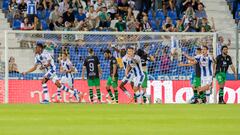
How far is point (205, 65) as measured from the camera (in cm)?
2466

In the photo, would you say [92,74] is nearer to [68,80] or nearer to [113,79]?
[113,79]

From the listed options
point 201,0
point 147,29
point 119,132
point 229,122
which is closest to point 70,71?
point 147,29

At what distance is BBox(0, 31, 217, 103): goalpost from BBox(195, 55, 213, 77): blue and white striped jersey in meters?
0.84

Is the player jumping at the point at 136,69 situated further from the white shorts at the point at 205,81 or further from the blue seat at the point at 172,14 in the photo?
the blue seat at the point at 172,14

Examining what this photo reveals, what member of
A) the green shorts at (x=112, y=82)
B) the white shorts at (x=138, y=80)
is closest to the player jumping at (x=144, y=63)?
the white shorts at (x=138, y=80)

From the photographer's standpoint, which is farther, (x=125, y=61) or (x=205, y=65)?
(x=205, y=65)

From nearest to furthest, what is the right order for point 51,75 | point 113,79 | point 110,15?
point 51,75, point 113,79, point 110,15

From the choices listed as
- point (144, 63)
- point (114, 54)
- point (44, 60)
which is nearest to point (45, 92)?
point (44, 60)

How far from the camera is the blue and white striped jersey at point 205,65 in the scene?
24594 mm

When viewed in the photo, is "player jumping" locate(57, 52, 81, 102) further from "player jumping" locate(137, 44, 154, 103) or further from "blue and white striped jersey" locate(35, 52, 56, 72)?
"player jumping" locate(137, 44, 154, 103)

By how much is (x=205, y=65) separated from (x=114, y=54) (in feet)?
9.99

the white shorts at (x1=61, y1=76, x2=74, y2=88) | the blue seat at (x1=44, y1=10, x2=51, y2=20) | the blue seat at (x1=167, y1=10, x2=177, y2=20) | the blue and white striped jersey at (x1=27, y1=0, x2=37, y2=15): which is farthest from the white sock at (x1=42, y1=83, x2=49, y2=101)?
the blue seat at (x1=167, y1=10, x2=177, y2=20)

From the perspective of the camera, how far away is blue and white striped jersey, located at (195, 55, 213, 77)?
968 inches

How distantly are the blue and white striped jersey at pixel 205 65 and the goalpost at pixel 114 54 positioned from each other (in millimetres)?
842
